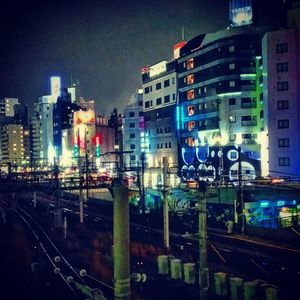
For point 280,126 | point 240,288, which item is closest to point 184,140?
point 280,126

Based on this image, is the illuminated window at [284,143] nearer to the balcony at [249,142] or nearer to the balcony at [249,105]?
the balcony at [249,142]

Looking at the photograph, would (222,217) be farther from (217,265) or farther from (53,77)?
(53,77)

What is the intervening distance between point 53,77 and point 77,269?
15519cm

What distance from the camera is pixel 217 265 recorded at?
28.0 meters

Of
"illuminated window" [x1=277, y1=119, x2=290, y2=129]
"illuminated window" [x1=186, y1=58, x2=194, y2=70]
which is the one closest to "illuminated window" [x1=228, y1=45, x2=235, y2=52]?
"illuminated window" [x1=186, y1=58, x2=194, y2=70]

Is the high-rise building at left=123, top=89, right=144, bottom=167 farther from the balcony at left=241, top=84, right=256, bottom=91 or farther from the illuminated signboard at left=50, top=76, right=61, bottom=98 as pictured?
the illuminated signboard at left=50, top=76, right=61, bottom=98

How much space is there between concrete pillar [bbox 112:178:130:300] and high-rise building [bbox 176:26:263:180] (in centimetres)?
4186

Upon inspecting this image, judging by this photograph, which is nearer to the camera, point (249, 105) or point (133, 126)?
point (249, 105)

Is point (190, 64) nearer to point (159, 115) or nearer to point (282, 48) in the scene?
point (159, 115)

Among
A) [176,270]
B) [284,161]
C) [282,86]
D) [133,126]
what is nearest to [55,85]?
[133,126]

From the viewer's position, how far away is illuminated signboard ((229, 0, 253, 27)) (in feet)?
220

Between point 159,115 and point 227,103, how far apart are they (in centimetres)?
2118

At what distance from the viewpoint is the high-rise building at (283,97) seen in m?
51.2

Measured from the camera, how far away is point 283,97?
5225 centimetres
